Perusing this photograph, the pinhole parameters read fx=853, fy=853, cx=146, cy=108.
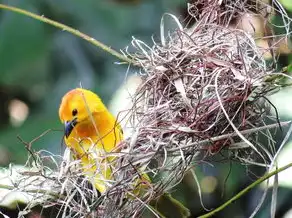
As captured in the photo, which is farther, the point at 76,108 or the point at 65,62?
the point at 65,62

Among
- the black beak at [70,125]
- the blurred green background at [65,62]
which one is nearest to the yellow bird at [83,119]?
the black beak at [70,125]

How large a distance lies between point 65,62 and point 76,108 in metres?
1.16

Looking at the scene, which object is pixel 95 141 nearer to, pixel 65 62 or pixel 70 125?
pixel 70 125

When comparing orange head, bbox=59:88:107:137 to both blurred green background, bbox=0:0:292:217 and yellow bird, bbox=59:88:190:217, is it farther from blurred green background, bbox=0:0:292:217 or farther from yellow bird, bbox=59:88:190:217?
blurred green background, bbox=0:0:292:217

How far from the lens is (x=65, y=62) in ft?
10.8

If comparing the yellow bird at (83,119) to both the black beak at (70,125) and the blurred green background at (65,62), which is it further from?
the blurred green background at (65,62)

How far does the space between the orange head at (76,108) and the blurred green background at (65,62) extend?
0.55 m

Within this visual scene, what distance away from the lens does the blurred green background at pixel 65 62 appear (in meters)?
2.91

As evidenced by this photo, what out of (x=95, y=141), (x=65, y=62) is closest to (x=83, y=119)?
(x=95, y=141)

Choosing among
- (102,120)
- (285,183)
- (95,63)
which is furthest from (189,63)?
(95,63)

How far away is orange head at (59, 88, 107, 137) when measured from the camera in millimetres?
2139

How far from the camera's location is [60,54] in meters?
3.33

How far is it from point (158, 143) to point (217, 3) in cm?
36

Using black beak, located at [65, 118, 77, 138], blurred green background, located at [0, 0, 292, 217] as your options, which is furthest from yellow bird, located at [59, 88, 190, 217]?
blurred green background, located at [0, 0, 292, 217]
